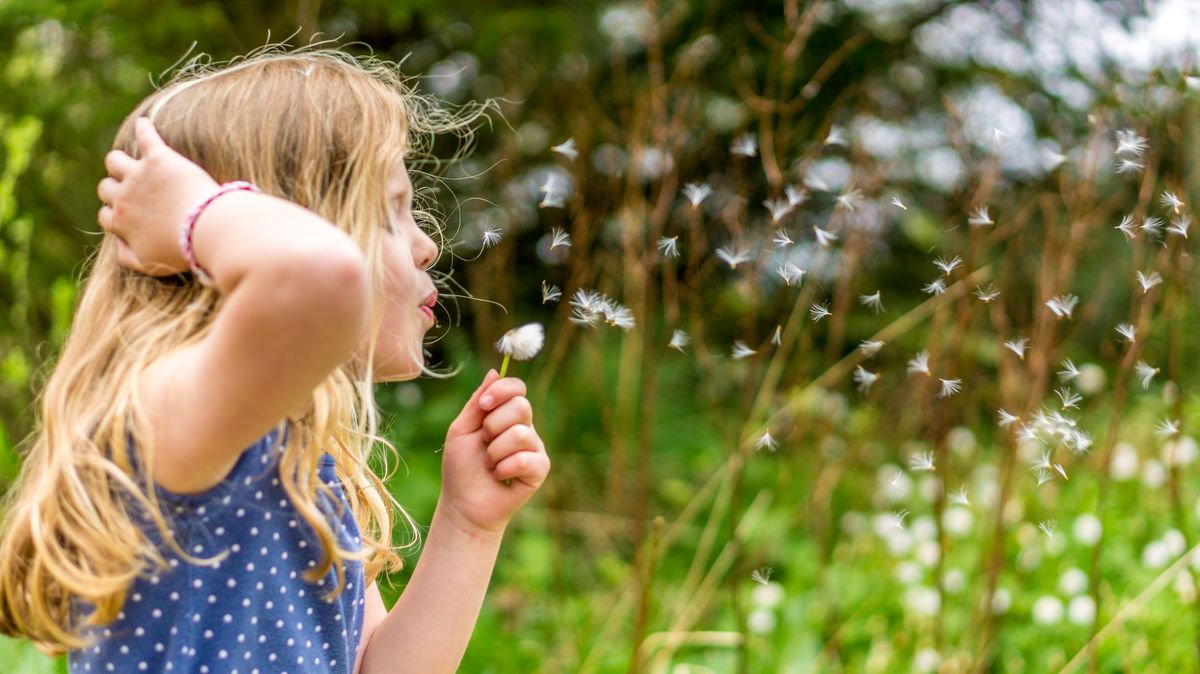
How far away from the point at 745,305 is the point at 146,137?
5.58ft

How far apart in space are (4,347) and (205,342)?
3.27 metres

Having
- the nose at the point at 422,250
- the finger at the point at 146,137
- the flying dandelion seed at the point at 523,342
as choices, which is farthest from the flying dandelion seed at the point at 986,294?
the finger at the point at 146,137

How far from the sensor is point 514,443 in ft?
4.00

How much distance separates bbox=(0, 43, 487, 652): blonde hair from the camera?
1.01 metres

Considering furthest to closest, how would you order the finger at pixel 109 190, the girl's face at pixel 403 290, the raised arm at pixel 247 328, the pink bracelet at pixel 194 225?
1. the girl's face at pixel 403 290
2. the finger at pixel 109 190
3. the pink bracelet at pixel 194 225
4. the raised arm at pixel 247 328

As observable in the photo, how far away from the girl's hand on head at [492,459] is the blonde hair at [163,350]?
0.37 feet

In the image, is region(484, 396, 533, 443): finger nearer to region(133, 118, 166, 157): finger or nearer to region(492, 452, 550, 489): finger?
region(492, 452, 550, 489): finger

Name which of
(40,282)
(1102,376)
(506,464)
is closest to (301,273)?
(506,464)

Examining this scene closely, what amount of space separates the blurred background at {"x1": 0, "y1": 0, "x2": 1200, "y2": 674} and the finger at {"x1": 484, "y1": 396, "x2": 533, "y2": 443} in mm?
957

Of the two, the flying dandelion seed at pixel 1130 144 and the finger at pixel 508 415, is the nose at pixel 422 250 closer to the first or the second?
the finger at pixel 508 415

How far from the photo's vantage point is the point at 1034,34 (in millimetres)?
3861

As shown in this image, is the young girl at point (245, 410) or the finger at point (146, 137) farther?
the finger at point (146, 137)

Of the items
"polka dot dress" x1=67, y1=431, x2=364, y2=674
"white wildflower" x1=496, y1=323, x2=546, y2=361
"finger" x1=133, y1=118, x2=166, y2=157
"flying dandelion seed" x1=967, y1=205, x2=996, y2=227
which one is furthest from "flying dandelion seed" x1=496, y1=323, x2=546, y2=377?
"flying dandelion seed" x1=967, y1=205, x2=996, y2=227

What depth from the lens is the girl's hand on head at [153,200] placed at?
1.00 meters
